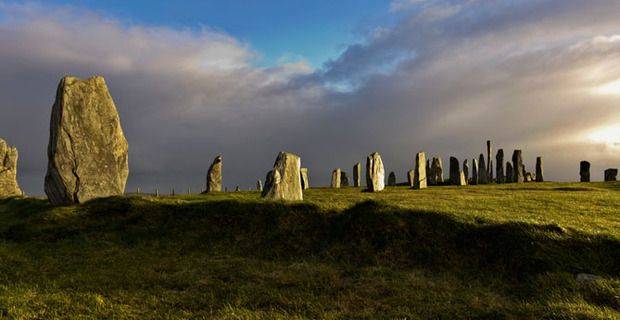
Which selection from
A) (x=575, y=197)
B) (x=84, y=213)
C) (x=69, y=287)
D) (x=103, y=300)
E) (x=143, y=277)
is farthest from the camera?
(x=575, y=197)

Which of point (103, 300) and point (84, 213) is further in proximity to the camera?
point (84, 213)

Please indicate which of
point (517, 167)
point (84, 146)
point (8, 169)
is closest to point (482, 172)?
point (517, 167)

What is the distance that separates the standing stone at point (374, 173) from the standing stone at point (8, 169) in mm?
31787

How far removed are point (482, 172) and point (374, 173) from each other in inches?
857

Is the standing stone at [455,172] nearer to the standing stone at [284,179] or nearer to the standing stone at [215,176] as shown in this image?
the standing stone at [215,176]

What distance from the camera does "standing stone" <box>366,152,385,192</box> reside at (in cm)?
3662

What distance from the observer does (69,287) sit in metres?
11.9

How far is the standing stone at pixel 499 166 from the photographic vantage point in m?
52.4

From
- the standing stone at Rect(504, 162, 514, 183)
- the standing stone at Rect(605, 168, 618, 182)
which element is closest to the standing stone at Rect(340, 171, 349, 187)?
the standing stone at Rect(504, 162, 514, 183)

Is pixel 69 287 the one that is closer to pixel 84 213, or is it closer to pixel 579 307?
pixel 84 213

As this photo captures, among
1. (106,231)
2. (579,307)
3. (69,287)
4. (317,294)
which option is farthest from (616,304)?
(106,231)

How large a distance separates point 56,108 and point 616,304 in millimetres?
24326

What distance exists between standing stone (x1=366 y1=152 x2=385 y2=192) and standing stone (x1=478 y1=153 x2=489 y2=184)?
1998 cm

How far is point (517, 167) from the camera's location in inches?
1925
